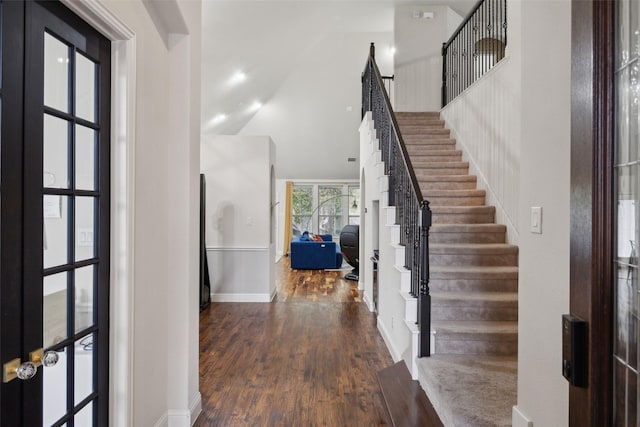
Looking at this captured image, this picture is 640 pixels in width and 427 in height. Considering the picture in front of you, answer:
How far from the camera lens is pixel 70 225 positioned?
1.47m

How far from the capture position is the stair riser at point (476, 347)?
2.90 meters

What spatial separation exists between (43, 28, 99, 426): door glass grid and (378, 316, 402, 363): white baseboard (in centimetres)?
251

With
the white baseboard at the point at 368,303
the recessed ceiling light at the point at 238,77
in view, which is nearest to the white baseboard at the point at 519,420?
the white baseboard at the point at 368,303

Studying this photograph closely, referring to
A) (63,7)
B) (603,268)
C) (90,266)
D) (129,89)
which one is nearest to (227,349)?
(90,266)

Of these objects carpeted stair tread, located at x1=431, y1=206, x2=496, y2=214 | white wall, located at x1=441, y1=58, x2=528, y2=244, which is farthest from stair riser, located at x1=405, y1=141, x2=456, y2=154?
carpeted stair tread, located at x1=431, y1=206, x2=496, y2=214

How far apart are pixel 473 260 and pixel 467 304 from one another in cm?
65

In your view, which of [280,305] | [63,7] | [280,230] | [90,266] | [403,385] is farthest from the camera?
[280,230]

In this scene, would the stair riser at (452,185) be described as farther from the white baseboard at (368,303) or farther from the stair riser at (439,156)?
the white baseboard at (368,303)

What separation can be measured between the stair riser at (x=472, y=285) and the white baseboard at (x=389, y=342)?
0.67 meters

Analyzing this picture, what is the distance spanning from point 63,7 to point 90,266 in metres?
0.99

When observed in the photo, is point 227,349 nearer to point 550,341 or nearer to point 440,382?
point 440,382

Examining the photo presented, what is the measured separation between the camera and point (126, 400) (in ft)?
5.77

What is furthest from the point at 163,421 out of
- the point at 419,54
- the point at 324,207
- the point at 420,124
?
the point at 324,207

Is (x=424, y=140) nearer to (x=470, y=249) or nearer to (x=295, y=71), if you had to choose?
(x=470, y=249)
